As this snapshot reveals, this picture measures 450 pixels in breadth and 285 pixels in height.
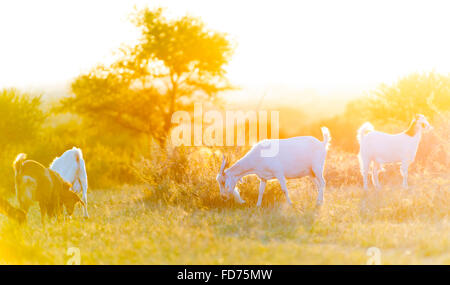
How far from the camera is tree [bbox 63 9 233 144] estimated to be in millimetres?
26234

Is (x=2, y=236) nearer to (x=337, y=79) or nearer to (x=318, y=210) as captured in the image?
(x=318, y=210)

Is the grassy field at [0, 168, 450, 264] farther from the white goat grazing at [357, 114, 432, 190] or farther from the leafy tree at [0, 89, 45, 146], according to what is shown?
the leafy tree at [0, 89, 45, 146]

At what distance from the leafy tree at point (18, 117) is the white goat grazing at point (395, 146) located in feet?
52.8

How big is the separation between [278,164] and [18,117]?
16.6 metres

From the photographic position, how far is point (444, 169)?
14945 mm

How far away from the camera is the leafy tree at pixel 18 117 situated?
2264 centimetres

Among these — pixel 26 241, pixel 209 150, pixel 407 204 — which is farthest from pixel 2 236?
pixel 407 204

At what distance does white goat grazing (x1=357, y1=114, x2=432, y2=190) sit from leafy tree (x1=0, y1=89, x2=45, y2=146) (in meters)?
16.1

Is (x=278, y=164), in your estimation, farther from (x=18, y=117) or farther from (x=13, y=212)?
(x=18, y=117)

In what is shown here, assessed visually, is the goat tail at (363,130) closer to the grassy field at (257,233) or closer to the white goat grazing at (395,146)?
the white goat grazing at (395,146)

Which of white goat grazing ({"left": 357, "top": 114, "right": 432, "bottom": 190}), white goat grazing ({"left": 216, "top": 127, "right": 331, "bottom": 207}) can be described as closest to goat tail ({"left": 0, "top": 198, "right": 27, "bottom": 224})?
white goat grazing ({"left": 216, "top": 127, "right": 331, "bottom": 207})
